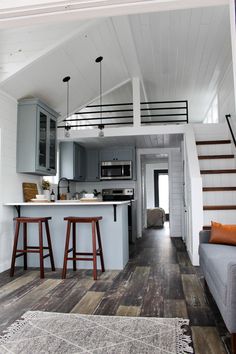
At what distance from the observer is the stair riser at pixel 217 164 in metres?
5.30

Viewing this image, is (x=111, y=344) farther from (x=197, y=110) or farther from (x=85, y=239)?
(x=197, y=110)

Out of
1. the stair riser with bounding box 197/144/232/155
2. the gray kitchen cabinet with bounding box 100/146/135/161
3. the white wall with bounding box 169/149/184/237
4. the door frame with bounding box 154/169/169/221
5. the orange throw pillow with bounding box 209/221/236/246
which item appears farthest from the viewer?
the door frame with bounding box 154/169/169/221

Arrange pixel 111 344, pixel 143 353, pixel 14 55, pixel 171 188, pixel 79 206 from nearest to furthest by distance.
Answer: pixel 143 353
pixel 111 344
pixel 14 55
pixel 79 206
pixel 171 188

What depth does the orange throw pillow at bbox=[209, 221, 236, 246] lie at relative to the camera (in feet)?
10.5

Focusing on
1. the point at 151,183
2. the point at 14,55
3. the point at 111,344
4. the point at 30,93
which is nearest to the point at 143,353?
the point at 111,344

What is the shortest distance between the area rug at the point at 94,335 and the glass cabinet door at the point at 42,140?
2844 millimetres

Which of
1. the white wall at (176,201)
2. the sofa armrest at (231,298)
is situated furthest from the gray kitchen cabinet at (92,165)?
the sofa armrest at (231,298)

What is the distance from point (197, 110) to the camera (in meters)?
9.52

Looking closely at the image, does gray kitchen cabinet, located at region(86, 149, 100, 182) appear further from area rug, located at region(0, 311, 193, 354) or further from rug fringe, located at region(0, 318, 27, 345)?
rug fringe, located at region(0, 318, 27, 345)

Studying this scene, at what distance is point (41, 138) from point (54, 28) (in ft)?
5.75

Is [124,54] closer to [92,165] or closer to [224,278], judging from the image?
[92,165]

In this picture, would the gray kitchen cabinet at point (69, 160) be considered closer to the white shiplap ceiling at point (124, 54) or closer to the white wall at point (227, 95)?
the white shiplap ceiling at point (124, 54)

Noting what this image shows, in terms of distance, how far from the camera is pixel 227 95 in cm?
594

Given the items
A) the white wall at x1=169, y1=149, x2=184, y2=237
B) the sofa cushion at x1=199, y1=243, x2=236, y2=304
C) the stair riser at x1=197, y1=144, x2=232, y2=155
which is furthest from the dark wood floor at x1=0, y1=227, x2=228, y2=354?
the white wall at x1=169, y1=149, x2=184, y2=237
